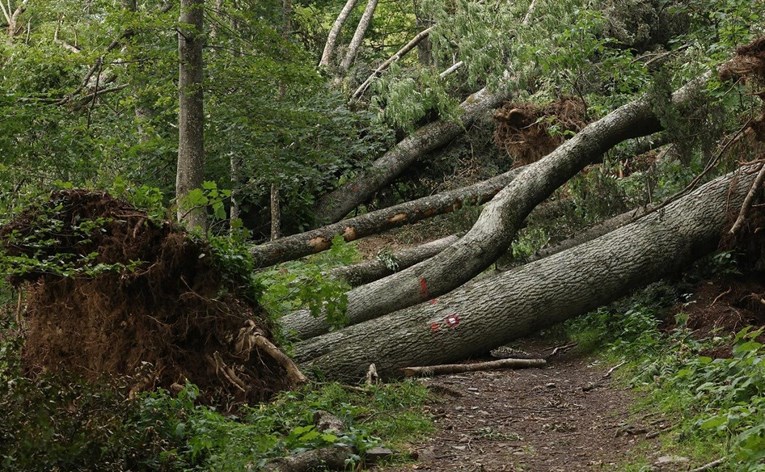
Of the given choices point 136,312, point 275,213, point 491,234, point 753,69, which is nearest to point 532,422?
point 491,234

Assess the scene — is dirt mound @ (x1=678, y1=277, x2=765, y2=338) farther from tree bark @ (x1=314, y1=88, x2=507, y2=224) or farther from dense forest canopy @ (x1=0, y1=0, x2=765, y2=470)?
tree bark @ (x1=314, y1=88, x2=507, y2=224)

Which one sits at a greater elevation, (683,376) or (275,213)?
(275,213)

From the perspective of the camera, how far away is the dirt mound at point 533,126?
44.3ft

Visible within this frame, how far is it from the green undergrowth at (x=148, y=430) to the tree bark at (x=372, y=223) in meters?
5.88

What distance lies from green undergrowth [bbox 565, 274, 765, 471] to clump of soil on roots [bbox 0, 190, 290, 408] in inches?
124

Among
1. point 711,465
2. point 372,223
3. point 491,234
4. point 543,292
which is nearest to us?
point 711,465

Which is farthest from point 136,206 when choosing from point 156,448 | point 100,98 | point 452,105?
point 452,105

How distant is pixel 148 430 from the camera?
16.6ft

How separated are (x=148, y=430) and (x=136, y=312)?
191cm

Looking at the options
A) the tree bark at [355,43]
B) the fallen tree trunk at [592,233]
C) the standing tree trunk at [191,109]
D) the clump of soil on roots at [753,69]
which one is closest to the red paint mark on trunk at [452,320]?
the fallen tree trunk at [592,233]

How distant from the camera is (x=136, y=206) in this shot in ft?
22.9

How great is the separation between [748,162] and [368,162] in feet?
26.5

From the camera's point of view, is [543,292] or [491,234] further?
[491,234]

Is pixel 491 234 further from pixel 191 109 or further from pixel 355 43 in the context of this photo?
pixel 355 43
